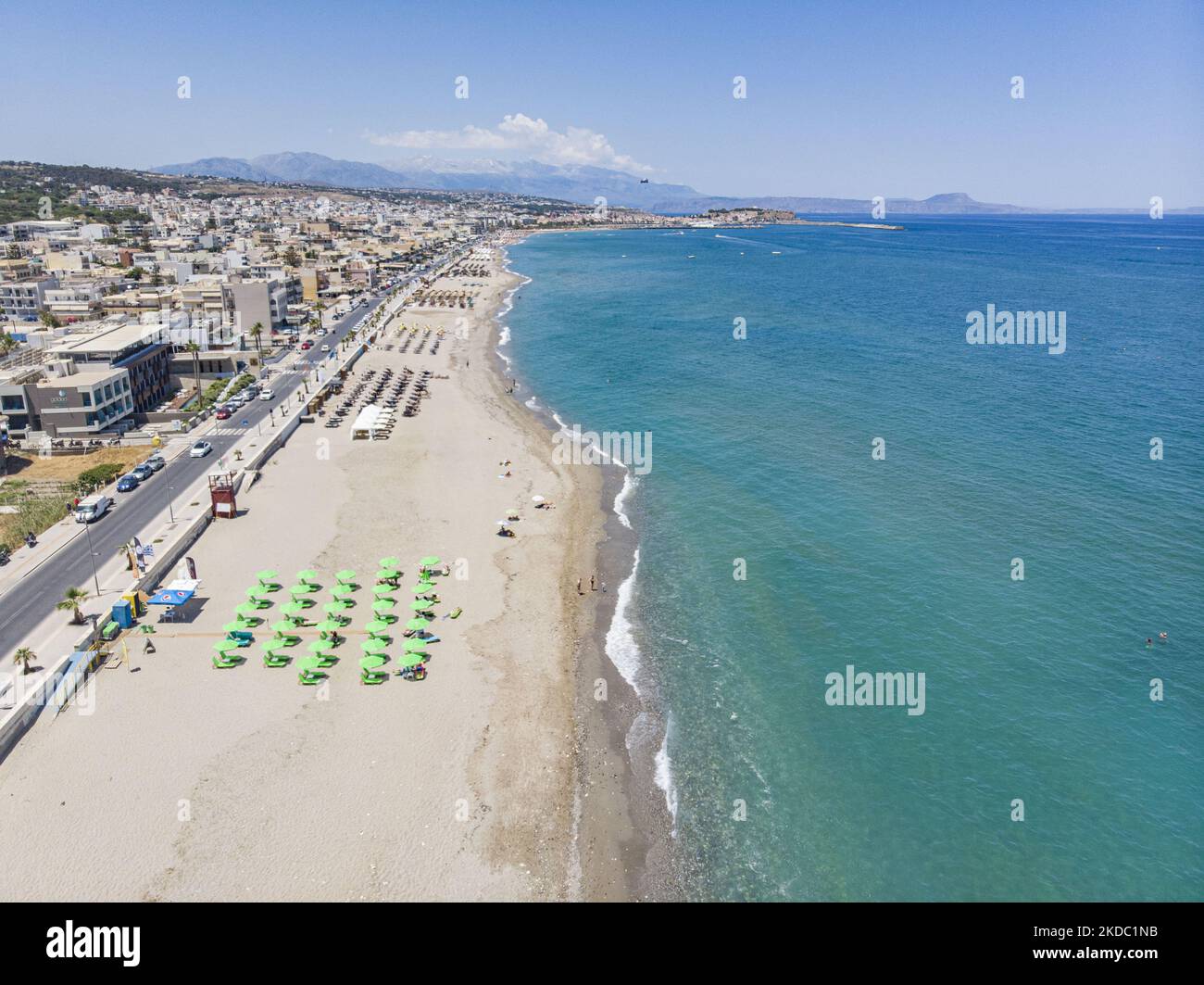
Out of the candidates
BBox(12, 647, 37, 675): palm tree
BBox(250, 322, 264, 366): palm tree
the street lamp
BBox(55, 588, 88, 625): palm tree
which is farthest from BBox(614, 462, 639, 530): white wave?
BBox(250, 322, 264, 366): palm tree

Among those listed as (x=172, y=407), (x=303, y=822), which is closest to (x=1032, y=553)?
(x=303, y=822)

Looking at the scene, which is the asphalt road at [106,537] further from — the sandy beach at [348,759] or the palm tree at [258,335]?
the palm tree at [258,335]

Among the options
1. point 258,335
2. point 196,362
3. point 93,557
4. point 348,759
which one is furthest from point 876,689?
point 258,335

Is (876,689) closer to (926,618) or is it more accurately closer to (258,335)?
(926,618)

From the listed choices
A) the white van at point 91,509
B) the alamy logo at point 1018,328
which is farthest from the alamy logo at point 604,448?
the alamy logo at point 1018,328

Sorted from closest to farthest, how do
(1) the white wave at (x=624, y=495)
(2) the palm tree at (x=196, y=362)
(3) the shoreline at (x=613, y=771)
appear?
(3) the shoreline at (x=613, y=771) → (1) the white wave at (x=624, y=495) → (2) the palm tree at (x=196, y=362)
